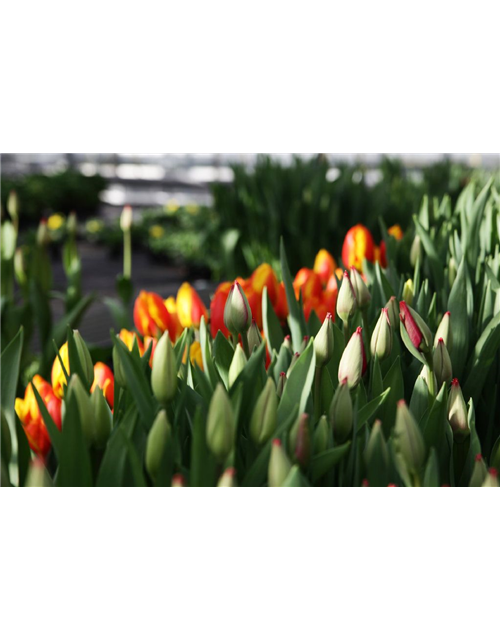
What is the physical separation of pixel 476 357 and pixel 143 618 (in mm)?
587

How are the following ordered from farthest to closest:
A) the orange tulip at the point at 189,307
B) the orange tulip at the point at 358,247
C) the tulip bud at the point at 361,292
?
the orange tulip at the point at 358,247, the orange tulip at the point at 189,307, the tulip bud at the point at 361,292

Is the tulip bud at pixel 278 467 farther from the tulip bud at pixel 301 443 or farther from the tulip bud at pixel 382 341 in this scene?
the tulip bud at pixel 382 341

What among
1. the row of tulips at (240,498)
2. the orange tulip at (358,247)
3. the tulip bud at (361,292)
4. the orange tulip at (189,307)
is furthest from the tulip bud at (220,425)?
the orange tulip at (358,247)

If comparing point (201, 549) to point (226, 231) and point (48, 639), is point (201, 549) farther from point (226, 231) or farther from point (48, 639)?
point (226, 231)

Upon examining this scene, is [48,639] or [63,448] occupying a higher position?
[63,448]

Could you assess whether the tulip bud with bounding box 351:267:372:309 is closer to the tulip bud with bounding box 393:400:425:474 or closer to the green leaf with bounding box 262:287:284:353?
the green leaf with bounding box 262:287:284:353

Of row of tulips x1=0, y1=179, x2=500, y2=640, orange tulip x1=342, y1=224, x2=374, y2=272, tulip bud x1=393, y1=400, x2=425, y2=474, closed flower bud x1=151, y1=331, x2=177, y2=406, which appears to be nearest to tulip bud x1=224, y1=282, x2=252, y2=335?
row of tulips x1=0, y1=179, x2=500, y2=640

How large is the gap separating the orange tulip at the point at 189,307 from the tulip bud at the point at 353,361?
557 millimetres

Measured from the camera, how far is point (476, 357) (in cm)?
100

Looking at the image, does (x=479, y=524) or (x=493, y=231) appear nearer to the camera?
(x=479, y=524)

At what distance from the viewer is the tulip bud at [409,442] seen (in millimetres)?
631

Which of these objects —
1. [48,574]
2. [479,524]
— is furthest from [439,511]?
[48,574]

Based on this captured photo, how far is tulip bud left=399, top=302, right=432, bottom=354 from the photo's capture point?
85 centimetres

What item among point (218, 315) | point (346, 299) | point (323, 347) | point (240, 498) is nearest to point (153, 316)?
point (218, 315)
